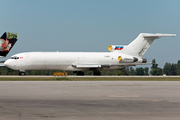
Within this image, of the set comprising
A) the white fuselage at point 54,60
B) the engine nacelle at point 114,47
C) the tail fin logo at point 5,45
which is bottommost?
the white fuselage at point 54,60

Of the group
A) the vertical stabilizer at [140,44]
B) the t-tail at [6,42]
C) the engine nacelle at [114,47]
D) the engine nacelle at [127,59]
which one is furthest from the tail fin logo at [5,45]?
the vertical stabilizer at [140,44]

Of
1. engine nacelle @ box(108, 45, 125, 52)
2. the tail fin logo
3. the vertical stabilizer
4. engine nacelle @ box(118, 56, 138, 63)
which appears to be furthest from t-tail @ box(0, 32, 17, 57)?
the vertical stabilizer

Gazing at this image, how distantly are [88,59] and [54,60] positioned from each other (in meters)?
8.72

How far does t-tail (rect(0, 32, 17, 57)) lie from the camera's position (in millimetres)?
77125

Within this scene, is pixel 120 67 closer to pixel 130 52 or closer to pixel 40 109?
pixel 130 52

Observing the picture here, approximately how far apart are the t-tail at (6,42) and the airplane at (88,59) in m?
16.7

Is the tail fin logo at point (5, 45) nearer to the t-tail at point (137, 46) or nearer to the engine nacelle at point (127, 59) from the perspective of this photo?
the t-tail at point (137, 46)

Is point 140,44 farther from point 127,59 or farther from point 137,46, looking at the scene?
point 127,59

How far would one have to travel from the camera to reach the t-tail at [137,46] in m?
73.2

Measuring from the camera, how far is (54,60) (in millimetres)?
63219

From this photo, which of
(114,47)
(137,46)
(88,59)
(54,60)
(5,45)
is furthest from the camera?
(5,45)

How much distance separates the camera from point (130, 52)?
73.8 metres

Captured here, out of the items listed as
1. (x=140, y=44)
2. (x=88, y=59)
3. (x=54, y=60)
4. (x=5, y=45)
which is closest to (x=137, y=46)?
(x=140, y=44)

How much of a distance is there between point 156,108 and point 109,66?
55.9 m
